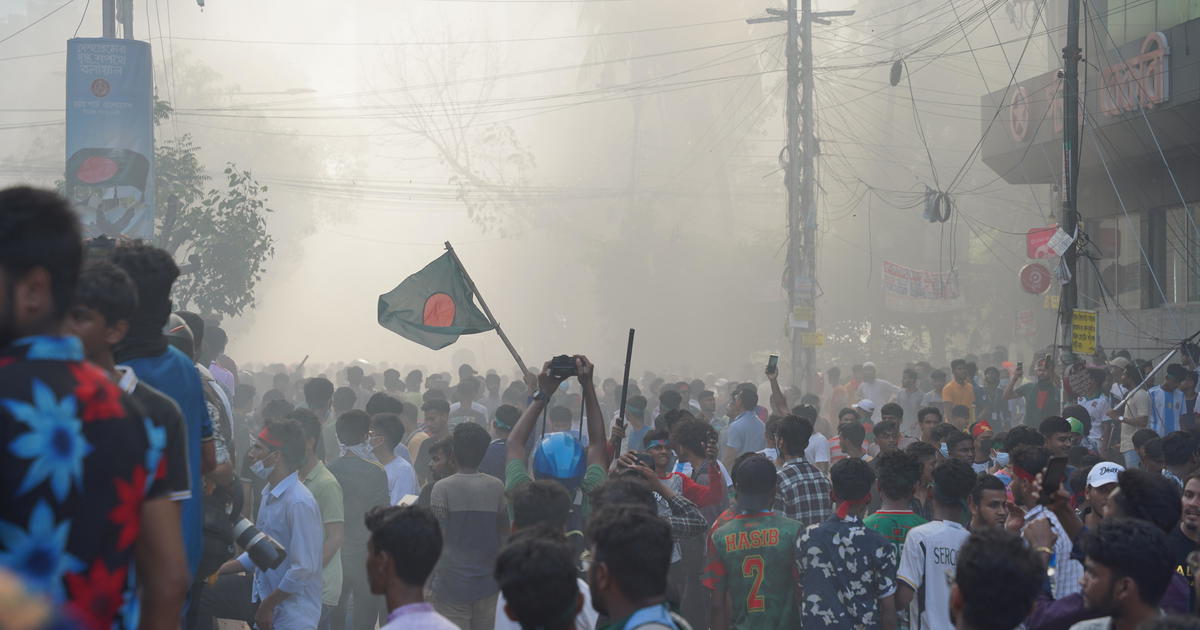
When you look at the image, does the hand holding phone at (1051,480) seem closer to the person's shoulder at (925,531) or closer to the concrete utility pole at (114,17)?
the person's shoulder at (925,531)

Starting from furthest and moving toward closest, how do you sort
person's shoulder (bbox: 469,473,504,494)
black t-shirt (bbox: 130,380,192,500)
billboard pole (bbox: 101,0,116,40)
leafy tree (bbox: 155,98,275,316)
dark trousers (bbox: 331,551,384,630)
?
leafy tree (bbox: 155,98,275,316)
billboard pole (bbox: 101,0,116,40)
dark trousers (bbox: 331,551,384,630)
person's shoulder (bbox: 469,473,504,494)
black t-shirt (bbox: 130,380,192,500)

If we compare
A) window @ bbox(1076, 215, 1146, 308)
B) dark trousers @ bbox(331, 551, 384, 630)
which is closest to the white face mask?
dark trousers @ bbox(331, 551, 384, 630)

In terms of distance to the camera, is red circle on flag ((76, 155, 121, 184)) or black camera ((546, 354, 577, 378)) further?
red circle on flag ((76, 155, 121, 184))

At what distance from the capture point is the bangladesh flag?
9.74 m

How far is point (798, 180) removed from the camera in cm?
2631

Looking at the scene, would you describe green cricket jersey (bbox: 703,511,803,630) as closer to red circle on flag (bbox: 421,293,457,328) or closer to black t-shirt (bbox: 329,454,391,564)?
black t-shirt (bbox: 329,454,391,564)

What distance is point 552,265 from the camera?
190 feet

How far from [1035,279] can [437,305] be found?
18.2m

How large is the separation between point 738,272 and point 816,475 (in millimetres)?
41440

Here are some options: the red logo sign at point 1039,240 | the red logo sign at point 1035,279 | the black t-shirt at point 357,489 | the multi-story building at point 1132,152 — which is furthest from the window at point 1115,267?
the black t-shirt at point 357,489

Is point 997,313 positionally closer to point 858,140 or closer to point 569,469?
point 858,140

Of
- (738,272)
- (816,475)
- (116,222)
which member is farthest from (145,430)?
(738,272)

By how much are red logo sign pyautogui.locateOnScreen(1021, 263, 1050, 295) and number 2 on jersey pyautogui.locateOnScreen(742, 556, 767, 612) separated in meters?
20.1

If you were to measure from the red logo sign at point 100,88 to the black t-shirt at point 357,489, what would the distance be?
946 centimetres
